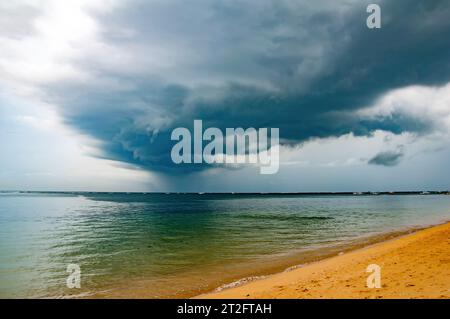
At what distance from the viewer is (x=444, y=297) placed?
9.52 m

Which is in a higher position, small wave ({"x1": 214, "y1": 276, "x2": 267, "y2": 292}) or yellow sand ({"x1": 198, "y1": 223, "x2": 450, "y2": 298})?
yellow sand ({"x1": 198, "y1": 223, "x2": 450, "y2": 298})

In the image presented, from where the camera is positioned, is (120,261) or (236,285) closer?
(236,285)

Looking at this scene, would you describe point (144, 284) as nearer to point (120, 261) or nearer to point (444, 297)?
point (120, 261)

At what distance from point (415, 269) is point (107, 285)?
1443cm

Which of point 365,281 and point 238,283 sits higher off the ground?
point 365,281

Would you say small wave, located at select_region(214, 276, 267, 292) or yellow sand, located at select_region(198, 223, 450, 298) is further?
small wave, located at select_region(214, 276, 267, 292)

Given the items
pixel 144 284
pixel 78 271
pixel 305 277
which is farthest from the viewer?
pixel 78 271

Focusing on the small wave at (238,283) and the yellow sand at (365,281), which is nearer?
the yellow sand at (365,281)

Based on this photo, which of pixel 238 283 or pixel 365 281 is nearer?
pixel 365 281

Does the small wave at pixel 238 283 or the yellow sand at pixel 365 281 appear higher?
the yellow sand at pixel 365 281
